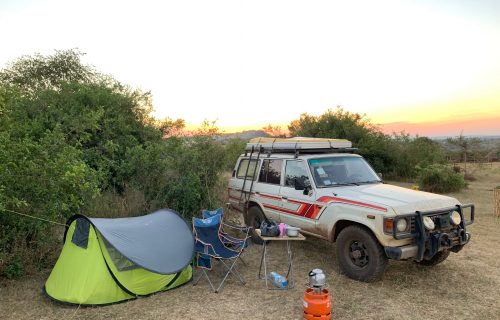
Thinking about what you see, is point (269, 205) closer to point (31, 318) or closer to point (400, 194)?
point (400, 194)

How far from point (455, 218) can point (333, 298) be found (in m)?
2.24

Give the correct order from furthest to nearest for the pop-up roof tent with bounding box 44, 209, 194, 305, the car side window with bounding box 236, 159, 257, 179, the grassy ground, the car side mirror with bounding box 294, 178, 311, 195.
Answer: the car side window with bounding box 236, 159, 257, 179 → the car side mirror with bounding box 294, 178, 311, 195 → the pop-up roof tent with bounding box 44, 209, 194, 305 → the grassy ground

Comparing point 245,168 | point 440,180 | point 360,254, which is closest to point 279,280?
point 360,254

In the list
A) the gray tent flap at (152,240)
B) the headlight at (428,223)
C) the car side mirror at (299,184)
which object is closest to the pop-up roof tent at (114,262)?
the gray tent flap at (152,240)

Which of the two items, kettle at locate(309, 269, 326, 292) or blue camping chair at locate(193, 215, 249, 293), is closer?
kettle at locate(309, 269, 326, 292)

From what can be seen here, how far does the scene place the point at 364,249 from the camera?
19.4 feet

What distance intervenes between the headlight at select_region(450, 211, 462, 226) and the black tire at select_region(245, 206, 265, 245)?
3.55 m

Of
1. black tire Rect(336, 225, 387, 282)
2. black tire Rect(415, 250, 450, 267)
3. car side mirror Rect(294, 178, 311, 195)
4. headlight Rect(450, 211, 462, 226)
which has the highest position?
car side mirror Rect(294, 178, 311, 195)

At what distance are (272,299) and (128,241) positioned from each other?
2177mm

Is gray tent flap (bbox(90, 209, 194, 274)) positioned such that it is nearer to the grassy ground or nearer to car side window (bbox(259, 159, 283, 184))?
the grassy ground

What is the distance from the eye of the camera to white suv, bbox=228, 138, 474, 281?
18.4ft

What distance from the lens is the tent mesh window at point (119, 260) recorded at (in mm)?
5504

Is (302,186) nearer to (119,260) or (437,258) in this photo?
(437,258)

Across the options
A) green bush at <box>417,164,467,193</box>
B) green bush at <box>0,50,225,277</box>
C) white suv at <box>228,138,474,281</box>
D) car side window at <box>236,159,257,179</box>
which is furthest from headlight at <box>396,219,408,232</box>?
green bush at <box>417,164,467,193</box>
